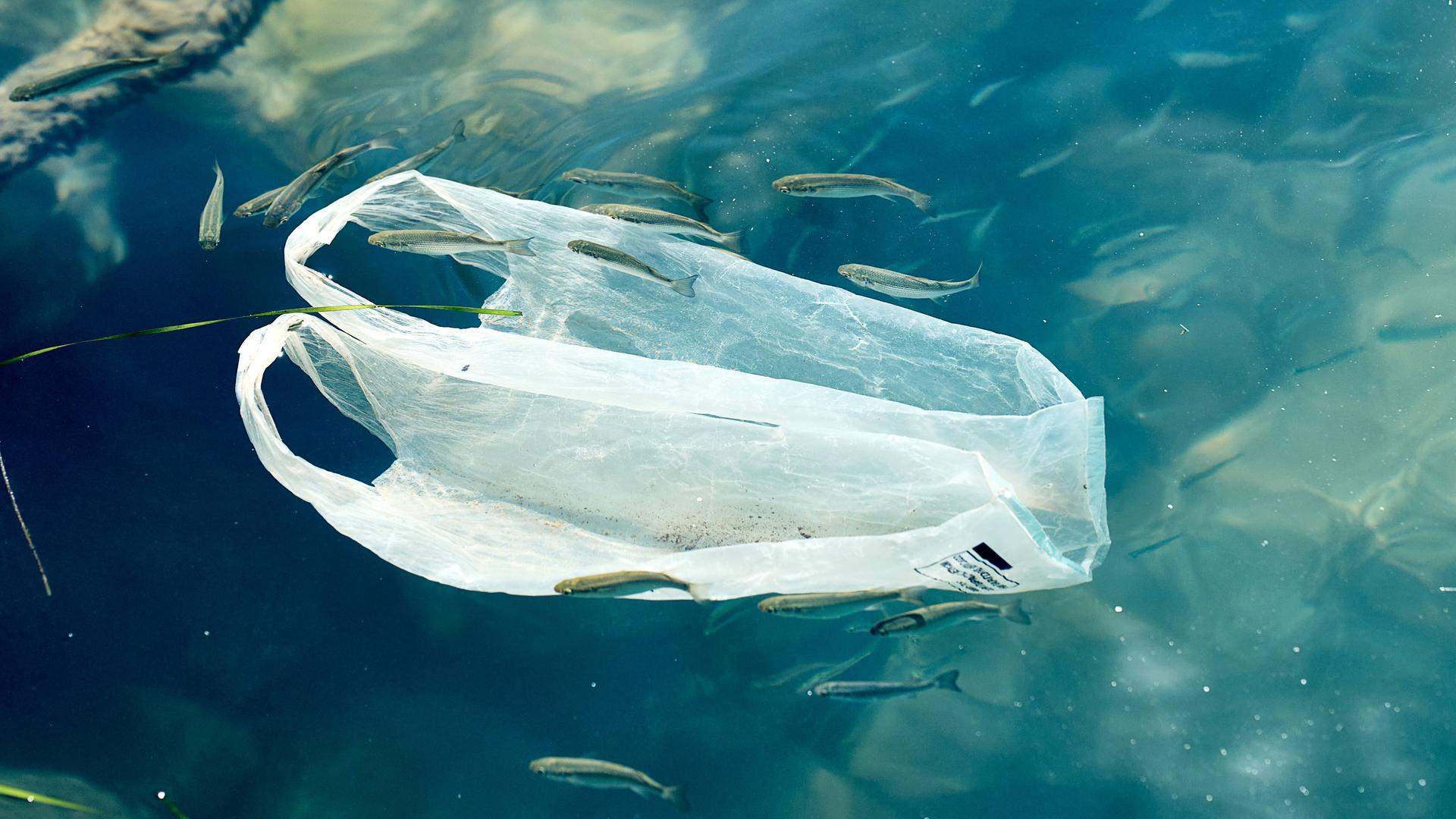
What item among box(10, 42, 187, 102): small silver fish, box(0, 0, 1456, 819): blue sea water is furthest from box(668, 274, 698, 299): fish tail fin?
box(10, 42, 187, 102): small silver fish

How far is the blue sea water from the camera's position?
281cm

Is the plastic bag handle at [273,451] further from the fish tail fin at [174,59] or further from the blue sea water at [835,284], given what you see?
the fish tail fin at [174,59]

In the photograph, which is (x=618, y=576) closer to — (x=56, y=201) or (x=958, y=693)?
(x=958, y=693)

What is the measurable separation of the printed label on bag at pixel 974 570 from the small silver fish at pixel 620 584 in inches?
27.1

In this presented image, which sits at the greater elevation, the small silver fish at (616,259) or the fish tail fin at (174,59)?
the fish tail fin at (174,59)

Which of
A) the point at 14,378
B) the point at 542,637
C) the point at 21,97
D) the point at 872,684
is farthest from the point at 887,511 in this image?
the point at 14,378

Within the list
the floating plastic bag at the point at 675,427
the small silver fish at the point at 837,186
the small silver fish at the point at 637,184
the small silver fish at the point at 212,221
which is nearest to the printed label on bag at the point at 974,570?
the floating plastic bag at the point at 675,427

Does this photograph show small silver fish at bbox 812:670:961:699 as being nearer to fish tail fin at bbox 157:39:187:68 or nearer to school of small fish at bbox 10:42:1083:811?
school of small fish at bbox 10:42:1083:811

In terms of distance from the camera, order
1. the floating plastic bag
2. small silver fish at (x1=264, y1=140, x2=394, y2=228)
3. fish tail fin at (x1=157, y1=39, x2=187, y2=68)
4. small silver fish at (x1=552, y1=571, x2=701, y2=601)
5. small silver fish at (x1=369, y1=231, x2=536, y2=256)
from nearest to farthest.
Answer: small silver fish at (x1=552, y1=571, x2=701, y2=601)
the floating plastic bag
small silver fish at (x1=369, y1=231, x2=536, y2=256)
small silver fish at (x1=264, y1=140, x2=394, y2=228)
fish tail fin at (x1=157, y1=39, x2=187, y2=68)

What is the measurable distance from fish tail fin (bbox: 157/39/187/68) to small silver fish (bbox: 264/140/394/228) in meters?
1.09

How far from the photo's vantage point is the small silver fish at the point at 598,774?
7.96 feet

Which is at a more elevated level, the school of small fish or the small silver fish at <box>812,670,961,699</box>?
the school of small fish

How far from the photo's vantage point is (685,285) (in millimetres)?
2678

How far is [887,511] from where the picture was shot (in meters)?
2.33
